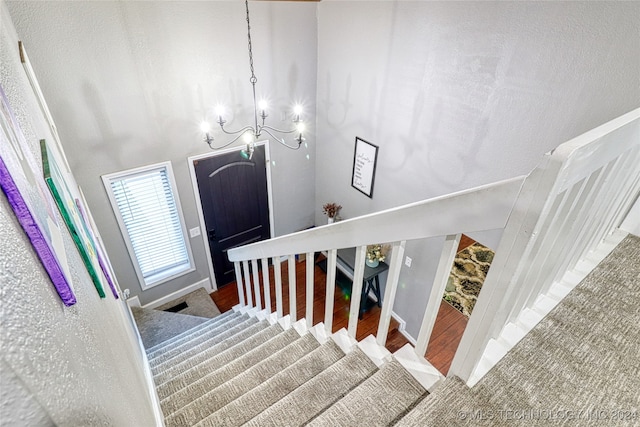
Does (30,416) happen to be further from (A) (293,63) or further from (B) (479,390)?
(A) (293,63)

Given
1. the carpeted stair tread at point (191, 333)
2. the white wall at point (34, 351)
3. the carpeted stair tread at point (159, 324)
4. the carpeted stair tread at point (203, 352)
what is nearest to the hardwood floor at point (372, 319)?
the carpeted stair tread at point (159, 324)

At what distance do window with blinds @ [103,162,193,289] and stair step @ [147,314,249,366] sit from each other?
1.07 m

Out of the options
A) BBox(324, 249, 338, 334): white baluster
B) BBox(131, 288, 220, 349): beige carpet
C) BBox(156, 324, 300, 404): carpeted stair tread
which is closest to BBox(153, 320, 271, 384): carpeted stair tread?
BBox(156, 324, 300, 404): carpeted stair tread

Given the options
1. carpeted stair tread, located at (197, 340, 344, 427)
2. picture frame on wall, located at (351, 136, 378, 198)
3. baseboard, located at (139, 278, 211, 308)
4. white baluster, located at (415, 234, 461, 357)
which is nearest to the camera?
white baluster, located at (415, 234, 461, 357)

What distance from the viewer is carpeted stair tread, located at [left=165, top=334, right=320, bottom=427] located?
5.19ft

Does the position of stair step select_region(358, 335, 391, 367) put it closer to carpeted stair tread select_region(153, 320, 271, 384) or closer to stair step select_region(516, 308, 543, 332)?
stair step select_region(516, 308, 543, 332)

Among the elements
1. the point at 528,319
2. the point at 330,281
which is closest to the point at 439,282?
the point at 528,319

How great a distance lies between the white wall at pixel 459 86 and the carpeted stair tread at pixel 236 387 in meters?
1.90

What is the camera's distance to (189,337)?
3.03 meters

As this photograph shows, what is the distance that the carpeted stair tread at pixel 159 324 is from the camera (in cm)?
346

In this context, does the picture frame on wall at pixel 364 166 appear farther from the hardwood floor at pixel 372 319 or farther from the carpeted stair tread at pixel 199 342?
the carpeted stair tread at pixel 199 342

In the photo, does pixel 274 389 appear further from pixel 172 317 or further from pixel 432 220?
pixel 172 317

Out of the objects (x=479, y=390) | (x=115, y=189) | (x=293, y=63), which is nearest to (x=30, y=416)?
(x=479, y=390)

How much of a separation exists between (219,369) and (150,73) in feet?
8.56
